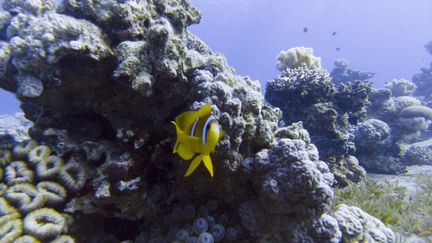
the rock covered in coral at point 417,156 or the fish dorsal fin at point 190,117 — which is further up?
the rock covered in coral at point 417,156

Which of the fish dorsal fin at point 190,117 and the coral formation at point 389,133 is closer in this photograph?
the fish dorsal fin at point 190,117

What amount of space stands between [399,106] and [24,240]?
1384 centimetres

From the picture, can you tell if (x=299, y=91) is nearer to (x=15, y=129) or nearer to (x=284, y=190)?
(x=284, y=190)

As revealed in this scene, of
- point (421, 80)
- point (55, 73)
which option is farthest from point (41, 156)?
point (421, 80)

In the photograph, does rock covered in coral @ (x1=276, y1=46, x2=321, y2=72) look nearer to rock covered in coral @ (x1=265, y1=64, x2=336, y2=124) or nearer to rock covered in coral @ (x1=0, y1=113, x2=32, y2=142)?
rock covered in coral @ (x1=265, y1=64, x2=336, y2=124)

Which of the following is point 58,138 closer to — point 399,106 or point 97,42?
point 97,42

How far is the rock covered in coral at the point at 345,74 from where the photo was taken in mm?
19844

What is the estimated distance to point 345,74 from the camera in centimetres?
2033

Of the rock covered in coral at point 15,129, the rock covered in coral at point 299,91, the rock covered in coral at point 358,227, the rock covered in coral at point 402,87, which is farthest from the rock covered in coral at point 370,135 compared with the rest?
the rock covered in coral at point 402,87

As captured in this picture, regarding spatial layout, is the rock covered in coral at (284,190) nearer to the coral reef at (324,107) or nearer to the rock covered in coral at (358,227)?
the rock covered in coral at (358,227)

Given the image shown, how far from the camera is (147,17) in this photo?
3930mm

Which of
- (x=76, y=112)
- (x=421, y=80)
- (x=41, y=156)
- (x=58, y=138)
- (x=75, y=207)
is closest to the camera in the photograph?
(x=75, y=207)

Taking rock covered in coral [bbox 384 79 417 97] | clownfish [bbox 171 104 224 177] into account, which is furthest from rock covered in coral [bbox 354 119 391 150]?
rock covered in coral [bbox 384 79 417 97]

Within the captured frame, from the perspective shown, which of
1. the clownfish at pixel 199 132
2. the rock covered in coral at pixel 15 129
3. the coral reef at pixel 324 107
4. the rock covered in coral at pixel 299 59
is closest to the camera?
the clownfish at pixel 199 132
